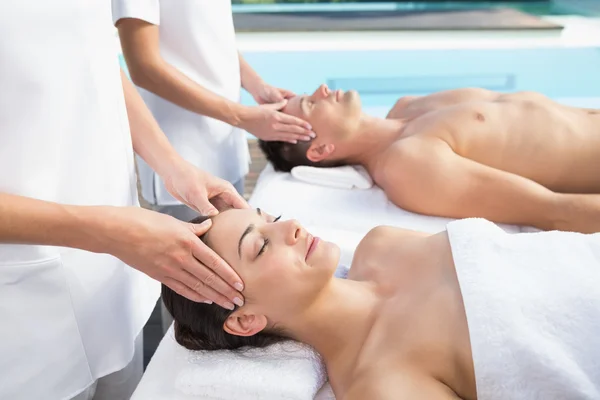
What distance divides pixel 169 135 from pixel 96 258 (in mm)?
769

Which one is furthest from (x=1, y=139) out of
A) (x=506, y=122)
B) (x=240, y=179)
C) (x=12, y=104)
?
(x=506, y=122)

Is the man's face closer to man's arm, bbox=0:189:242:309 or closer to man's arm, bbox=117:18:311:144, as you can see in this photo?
man's arm, bbox=117:18:311:144

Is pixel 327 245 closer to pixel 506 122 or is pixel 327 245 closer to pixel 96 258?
pixel 96 258

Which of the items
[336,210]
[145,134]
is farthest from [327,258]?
[336,210]

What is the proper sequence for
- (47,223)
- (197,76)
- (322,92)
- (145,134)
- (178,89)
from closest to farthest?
(47,223) < (145,134) < (178,89) < (197,76) < (322,92)

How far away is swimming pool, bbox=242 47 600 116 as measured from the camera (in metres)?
5.30

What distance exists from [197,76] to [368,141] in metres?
0.72

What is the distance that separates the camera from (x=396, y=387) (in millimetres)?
1197

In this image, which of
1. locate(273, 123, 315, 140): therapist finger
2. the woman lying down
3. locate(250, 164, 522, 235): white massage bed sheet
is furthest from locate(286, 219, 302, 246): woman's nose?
locate(273, 123, 315, 140): therapist finger

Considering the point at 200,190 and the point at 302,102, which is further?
the point at 302,102

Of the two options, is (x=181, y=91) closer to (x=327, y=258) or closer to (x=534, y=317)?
(x=327, y=258)

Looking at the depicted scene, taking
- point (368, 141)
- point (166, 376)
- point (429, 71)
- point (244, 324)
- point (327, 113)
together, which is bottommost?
point (429, 71)

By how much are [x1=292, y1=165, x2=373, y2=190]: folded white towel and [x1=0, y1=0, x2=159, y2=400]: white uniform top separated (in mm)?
942

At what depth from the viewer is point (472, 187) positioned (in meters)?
1.88
